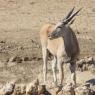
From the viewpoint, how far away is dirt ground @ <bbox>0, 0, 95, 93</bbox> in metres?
13.6

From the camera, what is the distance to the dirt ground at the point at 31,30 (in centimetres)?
1365

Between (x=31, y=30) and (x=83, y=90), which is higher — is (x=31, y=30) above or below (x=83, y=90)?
above

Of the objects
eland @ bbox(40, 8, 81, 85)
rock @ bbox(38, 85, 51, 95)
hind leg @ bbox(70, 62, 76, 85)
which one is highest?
eland @ bbox(40, 8, 81, 85)

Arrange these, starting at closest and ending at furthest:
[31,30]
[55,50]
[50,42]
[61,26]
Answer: [61,26] < [55,50] < [50,42] < [31,30]

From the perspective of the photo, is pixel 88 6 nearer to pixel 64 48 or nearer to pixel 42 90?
pixel 64 48

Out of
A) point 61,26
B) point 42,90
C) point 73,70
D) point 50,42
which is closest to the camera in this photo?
point 42,90

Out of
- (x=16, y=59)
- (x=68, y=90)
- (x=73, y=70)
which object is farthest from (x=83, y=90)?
(x=16, y=59)

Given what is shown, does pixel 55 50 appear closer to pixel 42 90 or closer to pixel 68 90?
pixel 42 90

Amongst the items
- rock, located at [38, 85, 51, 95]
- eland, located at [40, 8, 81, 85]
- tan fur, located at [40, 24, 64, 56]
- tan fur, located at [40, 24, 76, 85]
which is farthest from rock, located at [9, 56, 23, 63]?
rock, located at [38, 85, 51, 95]

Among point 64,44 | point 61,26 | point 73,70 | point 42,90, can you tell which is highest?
point 61,26

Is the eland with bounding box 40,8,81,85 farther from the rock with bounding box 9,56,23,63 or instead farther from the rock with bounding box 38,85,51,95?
the rock with bounding box 9,56,23,63

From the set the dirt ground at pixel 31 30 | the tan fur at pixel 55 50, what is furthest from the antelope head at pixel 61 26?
the dirt ground at pixel 31 30

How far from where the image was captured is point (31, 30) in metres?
18.7

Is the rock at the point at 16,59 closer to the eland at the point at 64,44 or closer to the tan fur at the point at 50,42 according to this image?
the tan fur at the point at 50,42
